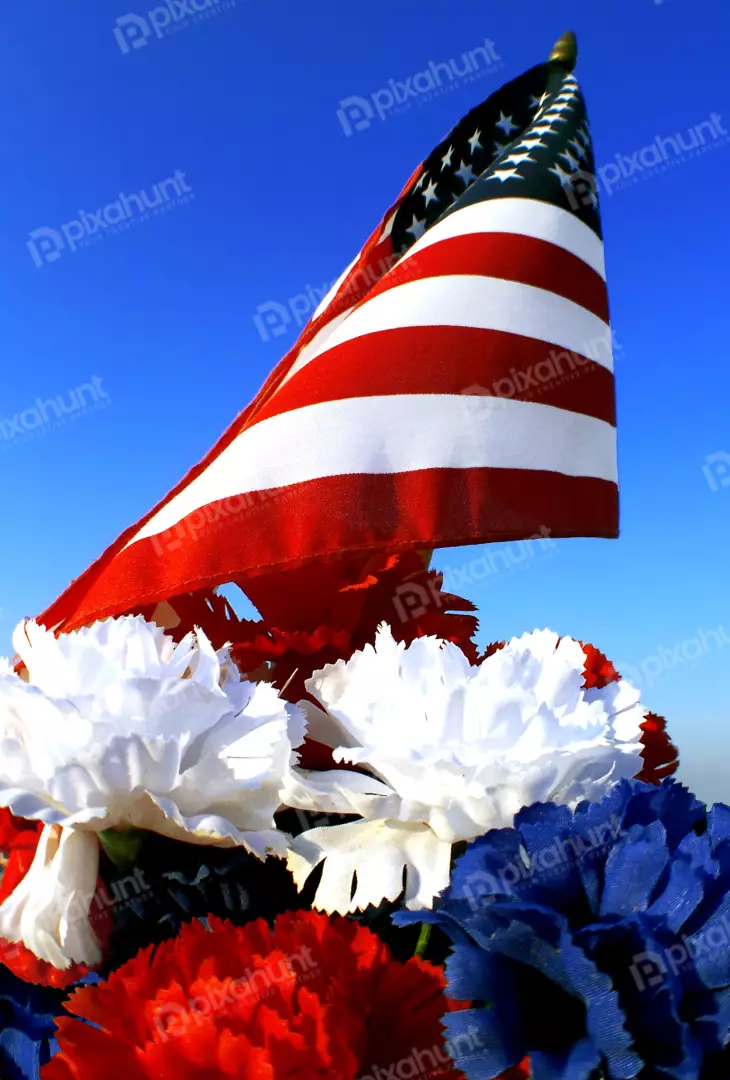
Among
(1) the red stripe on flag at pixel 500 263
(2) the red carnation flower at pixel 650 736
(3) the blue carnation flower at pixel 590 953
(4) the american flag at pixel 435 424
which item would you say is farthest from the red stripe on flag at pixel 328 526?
(3) the blue carnation flower at pixel 590 953

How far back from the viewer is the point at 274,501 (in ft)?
2.42

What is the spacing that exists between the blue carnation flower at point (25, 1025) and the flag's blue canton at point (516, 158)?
954 millimetres

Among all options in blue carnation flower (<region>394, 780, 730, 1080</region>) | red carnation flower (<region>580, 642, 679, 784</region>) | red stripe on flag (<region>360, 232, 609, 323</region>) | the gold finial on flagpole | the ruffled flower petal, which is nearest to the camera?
blue carnation flower (<region>394, 780, 730, 1080</region>)

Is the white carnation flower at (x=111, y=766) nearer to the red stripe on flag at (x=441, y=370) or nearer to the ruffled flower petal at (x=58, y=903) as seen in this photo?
the ruffled flower petal at (x=58, y=903)

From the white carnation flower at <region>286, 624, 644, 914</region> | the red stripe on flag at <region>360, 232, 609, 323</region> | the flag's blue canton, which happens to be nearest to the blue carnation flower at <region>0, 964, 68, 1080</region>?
the white carnation flower at <region>286, 624, 644, 914</region>

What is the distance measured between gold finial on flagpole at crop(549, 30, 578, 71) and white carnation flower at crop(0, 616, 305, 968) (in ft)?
4.36

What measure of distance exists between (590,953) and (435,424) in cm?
57

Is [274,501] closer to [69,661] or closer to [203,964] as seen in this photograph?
[69,661]

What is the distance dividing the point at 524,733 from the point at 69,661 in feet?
0.77

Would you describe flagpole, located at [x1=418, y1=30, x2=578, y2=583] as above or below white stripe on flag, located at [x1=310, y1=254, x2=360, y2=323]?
above

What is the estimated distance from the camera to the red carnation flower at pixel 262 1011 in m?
0.32

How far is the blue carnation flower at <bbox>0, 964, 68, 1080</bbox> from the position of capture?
1.26 ft

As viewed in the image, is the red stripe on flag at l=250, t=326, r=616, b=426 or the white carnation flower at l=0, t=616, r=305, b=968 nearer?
the white carnation flower at l=0, t=616, r=305, b=968

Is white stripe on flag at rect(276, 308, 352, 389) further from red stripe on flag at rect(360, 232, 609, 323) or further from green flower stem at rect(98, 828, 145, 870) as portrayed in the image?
green flower stem at rect(98, 828, 145, 870)
